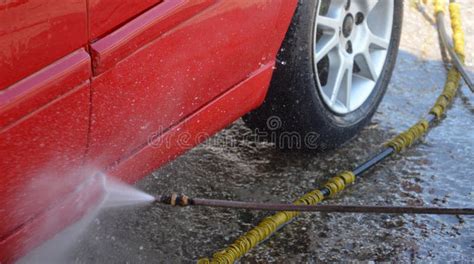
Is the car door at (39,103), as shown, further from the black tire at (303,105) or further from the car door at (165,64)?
the black tire at (303,105)

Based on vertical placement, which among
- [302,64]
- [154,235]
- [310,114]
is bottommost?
[154,235]

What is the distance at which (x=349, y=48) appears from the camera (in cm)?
380

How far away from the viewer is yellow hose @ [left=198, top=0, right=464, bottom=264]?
292cm

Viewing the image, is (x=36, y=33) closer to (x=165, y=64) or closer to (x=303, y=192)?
(x=165, y=64)

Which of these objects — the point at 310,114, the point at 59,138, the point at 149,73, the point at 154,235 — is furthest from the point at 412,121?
the point at 59,138

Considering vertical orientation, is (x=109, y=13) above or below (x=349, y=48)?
above

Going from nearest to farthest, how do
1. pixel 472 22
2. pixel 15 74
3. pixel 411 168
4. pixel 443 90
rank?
pixel 15 74
pixel 411 168
pixel 443 90
pixel 472 22

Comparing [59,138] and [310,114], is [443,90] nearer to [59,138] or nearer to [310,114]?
[310,114]

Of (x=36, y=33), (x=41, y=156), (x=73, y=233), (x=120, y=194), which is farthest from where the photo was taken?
(x=73, y=233)

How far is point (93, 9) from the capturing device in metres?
2.21

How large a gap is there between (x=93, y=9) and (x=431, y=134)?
237 centimetres

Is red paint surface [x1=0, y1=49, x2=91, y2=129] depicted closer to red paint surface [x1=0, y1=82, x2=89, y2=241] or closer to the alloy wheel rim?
red paint surface [x1=0, y1=82, x2=89, y2=241]

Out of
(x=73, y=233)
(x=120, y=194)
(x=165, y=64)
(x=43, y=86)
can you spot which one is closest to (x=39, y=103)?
(x=43, y=86)

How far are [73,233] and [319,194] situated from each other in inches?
39.7
